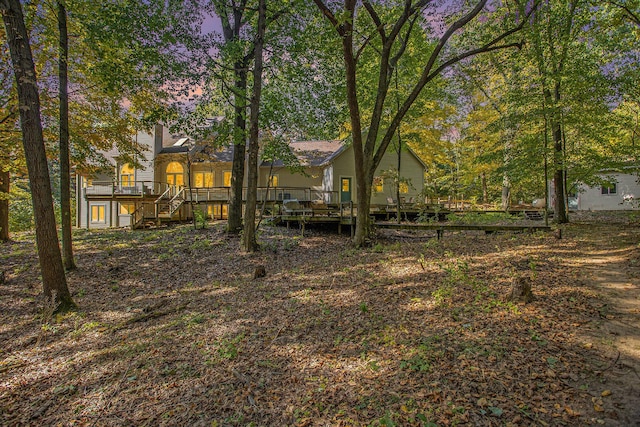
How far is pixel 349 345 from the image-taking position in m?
4.42

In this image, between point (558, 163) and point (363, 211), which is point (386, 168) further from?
point (363, 211)

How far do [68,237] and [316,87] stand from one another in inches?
357

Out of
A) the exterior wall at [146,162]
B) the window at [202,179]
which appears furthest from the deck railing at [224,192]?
the window at [202,179]

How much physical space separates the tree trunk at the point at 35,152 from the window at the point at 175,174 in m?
15.8

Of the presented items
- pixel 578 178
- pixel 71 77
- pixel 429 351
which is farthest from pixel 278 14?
pixel 578 178

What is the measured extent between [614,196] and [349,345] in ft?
89.4

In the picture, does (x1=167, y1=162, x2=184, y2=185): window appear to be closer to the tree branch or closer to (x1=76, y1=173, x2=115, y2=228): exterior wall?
(x1=76, y1=173, x2=115, y2=228): exterior wall

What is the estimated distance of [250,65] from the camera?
1259 centimetres

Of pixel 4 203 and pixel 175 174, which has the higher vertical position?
pixel 175 174

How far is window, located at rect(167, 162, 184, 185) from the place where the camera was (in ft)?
71.2

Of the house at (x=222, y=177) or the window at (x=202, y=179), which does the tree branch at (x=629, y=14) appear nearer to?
the house at (x=222, y=177)

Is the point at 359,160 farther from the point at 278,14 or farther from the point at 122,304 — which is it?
the point at 122,304

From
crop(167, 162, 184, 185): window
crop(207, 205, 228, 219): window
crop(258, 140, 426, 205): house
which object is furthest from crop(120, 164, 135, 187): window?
crop(258, 140, 426, 205): house

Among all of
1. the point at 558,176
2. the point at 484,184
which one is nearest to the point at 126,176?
the point at 558,176
